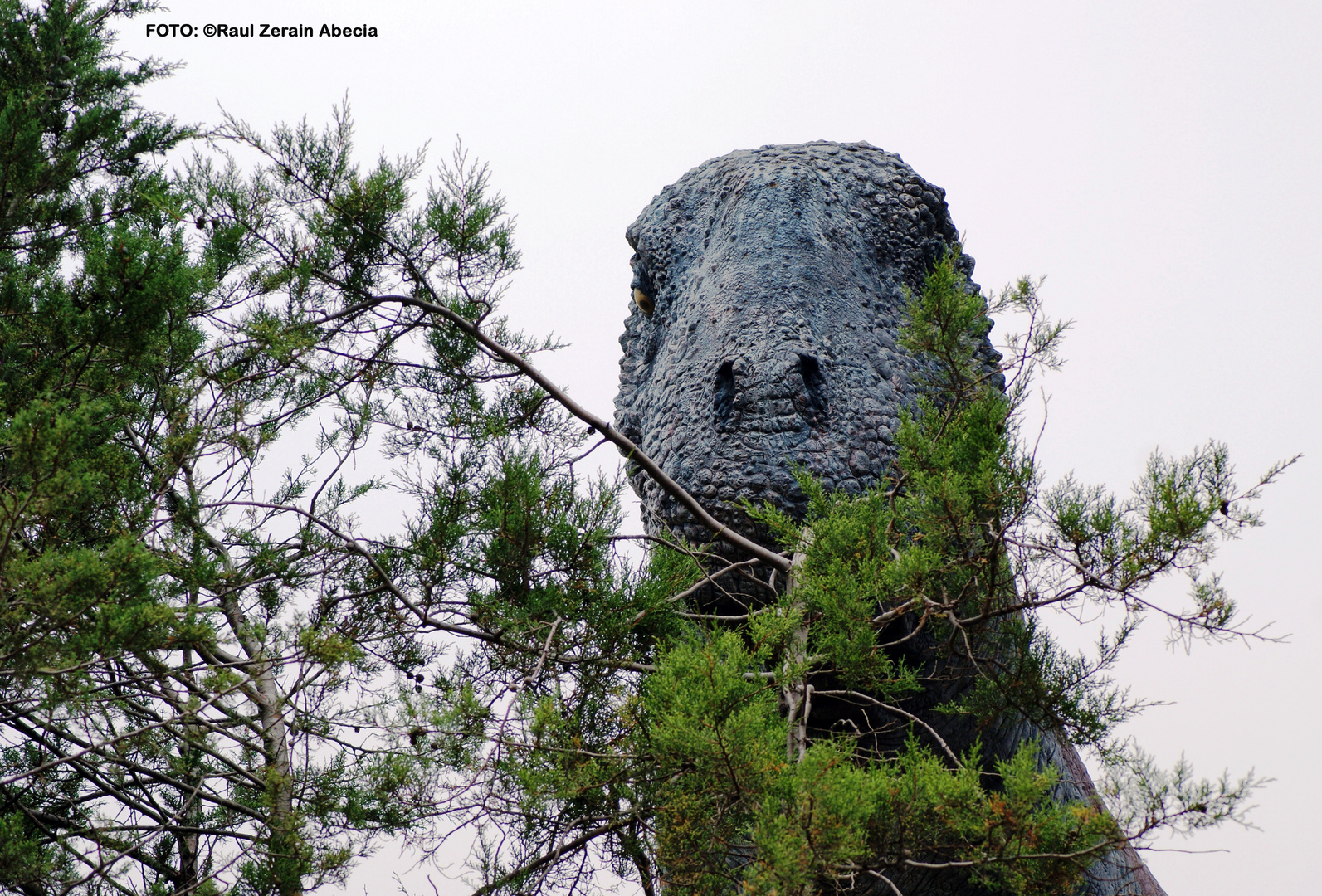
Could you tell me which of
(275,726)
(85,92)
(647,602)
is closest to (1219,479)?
(647,602)

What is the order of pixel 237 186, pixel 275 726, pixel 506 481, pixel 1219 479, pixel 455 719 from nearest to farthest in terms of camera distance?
pixel 1219 479
pixel 455 719
pixel 506 481
pixel 237 186
pixel 275 726

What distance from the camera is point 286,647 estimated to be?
11.9 feet

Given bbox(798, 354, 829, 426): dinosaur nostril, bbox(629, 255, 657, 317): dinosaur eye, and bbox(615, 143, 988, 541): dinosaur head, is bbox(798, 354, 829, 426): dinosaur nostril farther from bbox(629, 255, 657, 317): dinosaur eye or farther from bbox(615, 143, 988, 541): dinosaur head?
bbox(629, 255, 657, 317): dinosaur eye

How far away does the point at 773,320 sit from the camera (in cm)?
325

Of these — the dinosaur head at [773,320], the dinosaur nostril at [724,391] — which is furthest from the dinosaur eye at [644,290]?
the dinosaur nostril at [724,391]

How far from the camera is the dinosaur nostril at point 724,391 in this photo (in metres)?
3.19

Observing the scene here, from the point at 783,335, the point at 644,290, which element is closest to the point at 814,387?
the point at 783,335

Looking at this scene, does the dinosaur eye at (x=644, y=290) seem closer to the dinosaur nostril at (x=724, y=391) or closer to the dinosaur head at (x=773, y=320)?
the dinosaur head at (x=773, y=320)

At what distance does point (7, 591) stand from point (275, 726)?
1.55 meters

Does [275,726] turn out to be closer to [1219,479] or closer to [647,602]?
[647,602]

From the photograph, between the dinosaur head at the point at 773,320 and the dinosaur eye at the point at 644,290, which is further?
the dinosaur eye at the point at 644,290

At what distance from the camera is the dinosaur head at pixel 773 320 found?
3.14 m

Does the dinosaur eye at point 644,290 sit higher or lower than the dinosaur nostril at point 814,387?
higher

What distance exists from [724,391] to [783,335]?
0.24 metres
